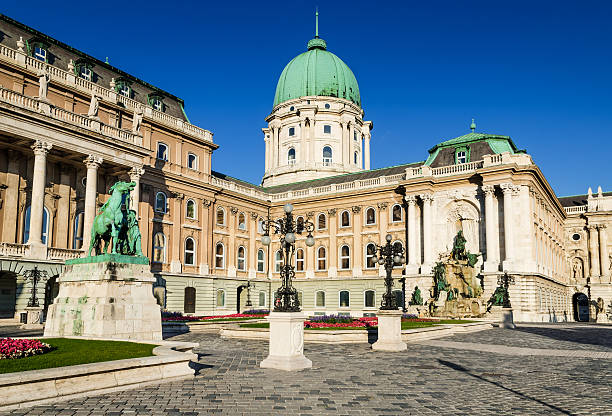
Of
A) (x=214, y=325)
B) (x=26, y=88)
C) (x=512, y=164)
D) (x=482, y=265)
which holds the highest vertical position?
(x=26, y=88)

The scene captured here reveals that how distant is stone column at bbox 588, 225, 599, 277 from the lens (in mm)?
67000

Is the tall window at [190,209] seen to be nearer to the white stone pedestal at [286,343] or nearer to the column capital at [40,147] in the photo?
the column capital at [40,147]

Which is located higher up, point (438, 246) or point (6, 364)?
point (438, 246)

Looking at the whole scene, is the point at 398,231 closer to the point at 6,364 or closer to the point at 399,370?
the point at 399,370

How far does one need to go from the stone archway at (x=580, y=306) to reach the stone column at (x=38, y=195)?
211 ft

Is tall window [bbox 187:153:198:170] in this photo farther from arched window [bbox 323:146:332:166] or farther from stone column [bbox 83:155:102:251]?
arched window [bbox 323:146:332:166]

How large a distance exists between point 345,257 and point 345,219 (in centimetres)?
415

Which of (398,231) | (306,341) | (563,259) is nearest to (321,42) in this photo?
(398,231)

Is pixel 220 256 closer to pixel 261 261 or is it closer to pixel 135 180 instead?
pixel 261 261

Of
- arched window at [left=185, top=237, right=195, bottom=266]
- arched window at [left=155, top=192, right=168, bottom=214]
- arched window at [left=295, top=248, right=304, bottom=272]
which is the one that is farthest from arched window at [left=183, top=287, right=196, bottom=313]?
arched window at [left=295, top=248, right=304, bottom=272]

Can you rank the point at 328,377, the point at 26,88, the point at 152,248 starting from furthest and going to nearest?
the point at 152,248, the point at 26,88, the point at 328,377

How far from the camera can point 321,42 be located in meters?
83.1

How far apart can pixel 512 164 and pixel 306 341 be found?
30.2 meters

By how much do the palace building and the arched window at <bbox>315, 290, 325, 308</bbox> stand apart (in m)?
0.16
